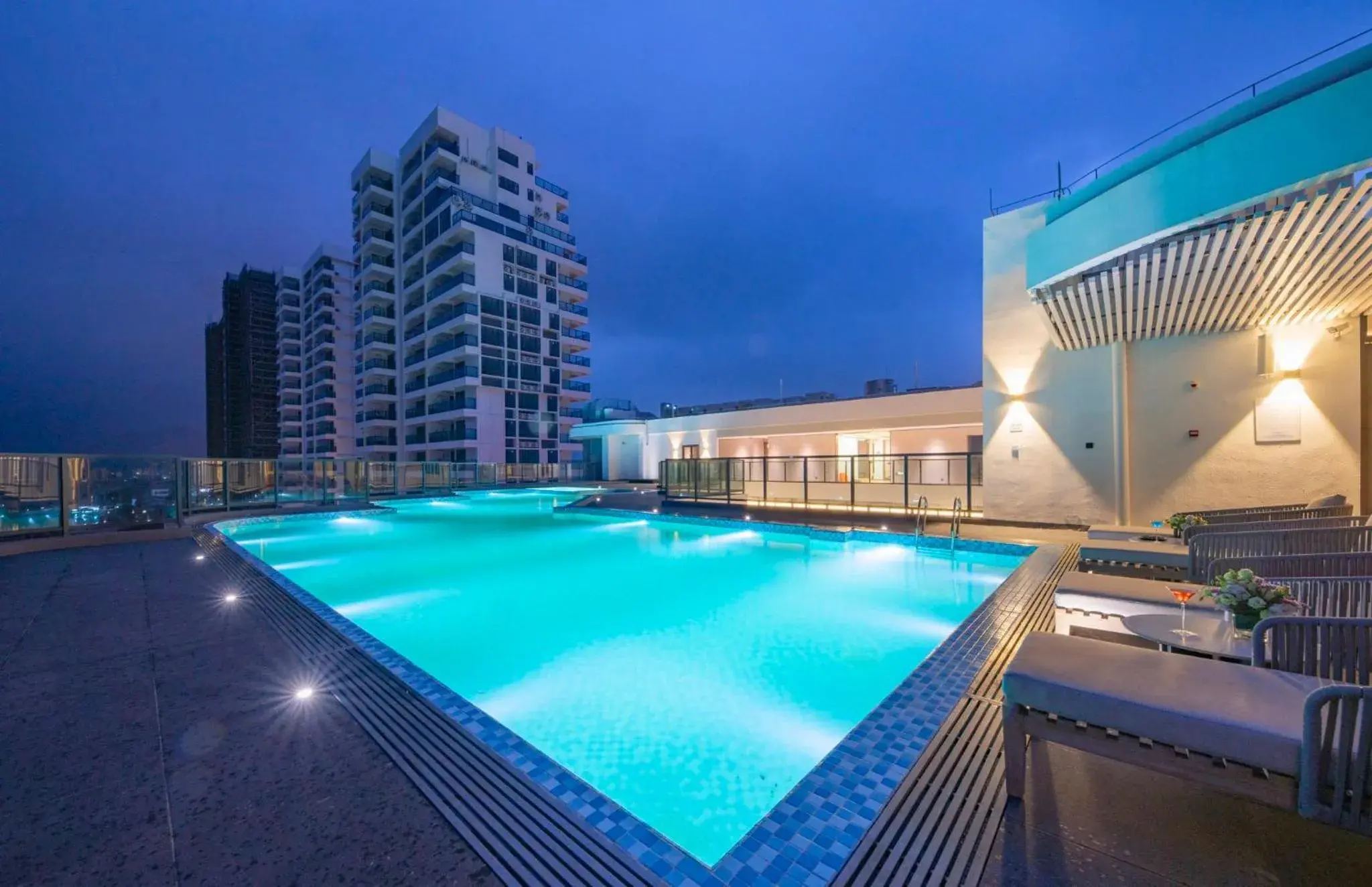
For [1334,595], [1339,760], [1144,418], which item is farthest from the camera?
[1144,418]

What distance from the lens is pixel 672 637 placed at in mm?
4559

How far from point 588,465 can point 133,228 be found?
60087 mm

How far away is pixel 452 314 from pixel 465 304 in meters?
2.17

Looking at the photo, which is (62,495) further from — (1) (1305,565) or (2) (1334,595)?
(1) (1305,565)

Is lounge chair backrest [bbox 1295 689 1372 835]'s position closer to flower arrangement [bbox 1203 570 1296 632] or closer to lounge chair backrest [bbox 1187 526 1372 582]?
flower arrangement [bbox 1203 570 1296 632]

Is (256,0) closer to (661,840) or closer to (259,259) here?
(661,840)

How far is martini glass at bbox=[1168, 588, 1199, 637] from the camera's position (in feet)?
8.23

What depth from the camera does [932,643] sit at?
4.32m

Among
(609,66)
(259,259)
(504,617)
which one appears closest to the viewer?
(504,617)

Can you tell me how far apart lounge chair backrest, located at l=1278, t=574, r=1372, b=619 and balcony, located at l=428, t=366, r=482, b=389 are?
96.2ft

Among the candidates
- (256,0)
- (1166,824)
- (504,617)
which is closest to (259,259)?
(256,0)

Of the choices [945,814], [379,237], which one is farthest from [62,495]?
[379,237]

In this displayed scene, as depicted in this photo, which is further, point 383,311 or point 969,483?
point 383,311

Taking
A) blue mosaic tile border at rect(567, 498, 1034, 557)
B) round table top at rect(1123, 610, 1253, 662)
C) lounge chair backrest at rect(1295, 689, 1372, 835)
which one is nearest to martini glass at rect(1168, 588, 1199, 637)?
round table top at rect(1123, 610, 1253, 662)
